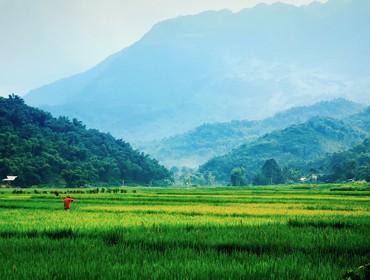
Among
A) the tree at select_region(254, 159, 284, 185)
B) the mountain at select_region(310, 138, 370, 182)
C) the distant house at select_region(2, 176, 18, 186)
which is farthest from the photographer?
the tree at select_region(254, 159, 284, 185)

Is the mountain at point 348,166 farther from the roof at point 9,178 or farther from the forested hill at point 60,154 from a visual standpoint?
the roof at point 9,178

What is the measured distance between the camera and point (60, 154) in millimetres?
78938

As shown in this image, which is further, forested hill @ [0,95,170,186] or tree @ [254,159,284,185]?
tree @ [254,159,284,185]

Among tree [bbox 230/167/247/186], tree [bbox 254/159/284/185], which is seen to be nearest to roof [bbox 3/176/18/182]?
tree [bbox 230/167/247/186]

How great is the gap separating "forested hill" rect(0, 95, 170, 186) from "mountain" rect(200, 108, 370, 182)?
130 ft

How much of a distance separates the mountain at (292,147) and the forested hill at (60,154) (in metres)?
39.7

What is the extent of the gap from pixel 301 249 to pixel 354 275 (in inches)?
149

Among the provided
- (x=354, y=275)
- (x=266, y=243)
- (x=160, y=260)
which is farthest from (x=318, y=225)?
(x=354, y=275)

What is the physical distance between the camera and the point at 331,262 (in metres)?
8.20

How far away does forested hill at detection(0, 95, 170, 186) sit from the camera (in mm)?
69625

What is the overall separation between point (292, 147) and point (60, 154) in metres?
91.6

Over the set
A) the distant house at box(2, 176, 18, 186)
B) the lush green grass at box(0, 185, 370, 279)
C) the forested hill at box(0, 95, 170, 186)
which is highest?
the forested hill at box(0, 95, 170, 186)

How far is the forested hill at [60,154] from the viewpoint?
69625 mm

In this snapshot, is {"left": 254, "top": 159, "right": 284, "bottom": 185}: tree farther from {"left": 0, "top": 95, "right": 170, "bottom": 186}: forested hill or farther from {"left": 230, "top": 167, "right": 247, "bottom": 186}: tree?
{"left": 0, "top": 95, "right": 170, "bottom": 186}: forested hill
